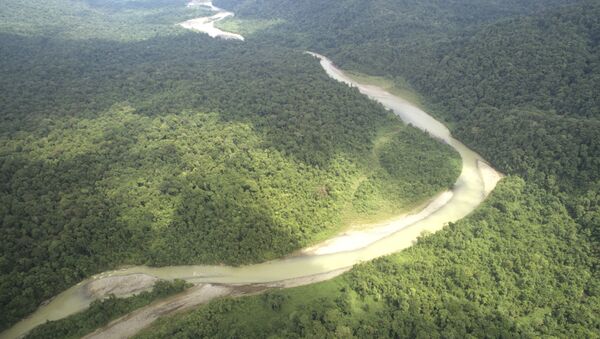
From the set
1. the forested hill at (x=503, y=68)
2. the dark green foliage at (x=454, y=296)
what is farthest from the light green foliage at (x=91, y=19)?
the dark green foliage at (x=454, y=296)

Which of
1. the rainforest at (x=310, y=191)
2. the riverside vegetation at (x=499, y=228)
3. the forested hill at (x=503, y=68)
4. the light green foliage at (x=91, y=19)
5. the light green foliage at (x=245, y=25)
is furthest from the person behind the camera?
the light green foliage at (x=245, y=25)

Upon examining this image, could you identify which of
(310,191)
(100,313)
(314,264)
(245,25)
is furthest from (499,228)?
(245,25)

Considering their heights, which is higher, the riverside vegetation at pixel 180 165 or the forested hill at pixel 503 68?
the forested hill at pixel 503 68

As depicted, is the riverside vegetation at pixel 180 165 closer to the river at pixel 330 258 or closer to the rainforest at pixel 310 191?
the rainforest at pixel 310 191

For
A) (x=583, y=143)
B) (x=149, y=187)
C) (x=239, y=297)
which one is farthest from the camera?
(x=583, y=143)

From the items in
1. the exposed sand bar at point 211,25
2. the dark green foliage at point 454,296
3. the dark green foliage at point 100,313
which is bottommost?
the dark green foliage at point 100,313

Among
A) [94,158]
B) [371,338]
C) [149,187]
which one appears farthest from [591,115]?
[94,158]

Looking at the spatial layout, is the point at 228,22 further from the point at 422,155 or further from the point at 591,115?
the point at 591,115

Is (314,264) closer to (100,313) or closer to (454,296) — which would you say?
(454,296)
